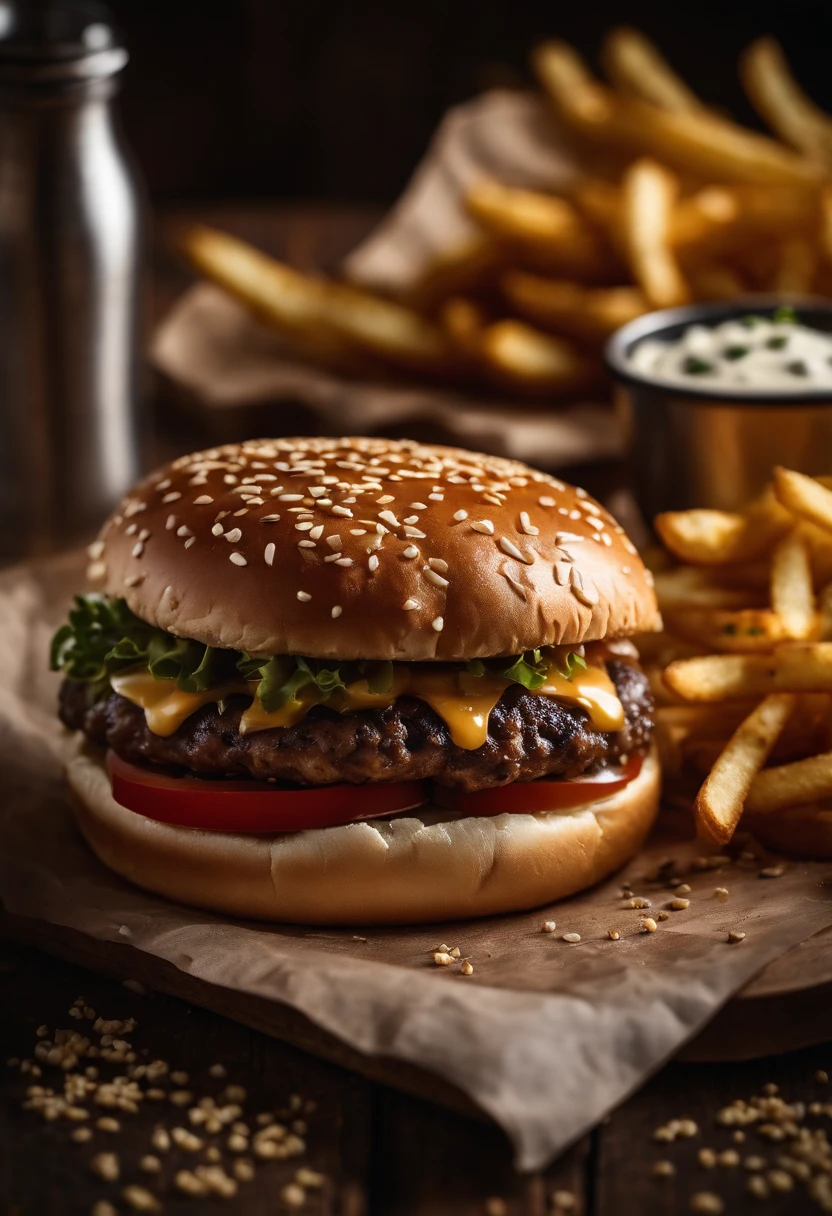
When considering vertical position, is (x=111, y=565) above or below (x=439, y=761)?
above

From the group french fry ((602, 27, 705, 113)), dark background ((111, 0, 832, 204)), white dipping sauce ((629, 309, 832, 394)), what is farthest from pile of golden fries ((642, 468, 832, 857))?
dark background ((111, 0, 832, 204))

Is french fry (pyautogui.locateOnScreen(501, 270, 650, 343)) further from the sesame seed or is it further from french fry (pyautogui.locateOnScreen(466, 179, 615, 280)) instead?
the sesame seed

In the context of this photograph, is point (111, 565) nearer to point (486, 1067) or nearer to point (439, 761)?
point (439, 761)

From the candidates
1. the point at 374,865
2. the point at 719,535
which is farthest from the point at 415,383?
the point at 374,865

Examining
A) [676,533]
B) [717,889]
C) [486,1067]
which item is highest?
[676,533]

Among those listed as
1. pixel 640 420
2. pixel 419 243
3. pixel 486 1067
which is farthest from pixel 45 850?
pixel 419 243

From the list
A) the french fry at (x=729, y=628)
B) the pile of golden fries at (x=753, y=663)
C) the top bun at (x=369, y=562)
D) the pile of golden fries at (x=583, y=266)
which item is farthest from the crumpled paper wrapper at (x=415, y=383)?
the top bun at (x=369, y=562)

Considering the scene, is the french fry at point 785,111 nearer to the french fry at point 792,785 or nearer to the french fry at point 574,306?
the french fry at point 574,306
